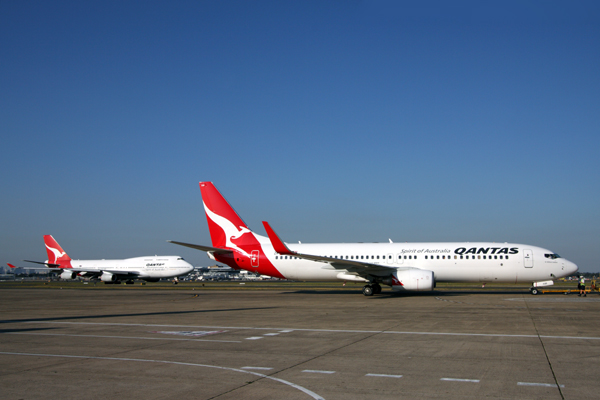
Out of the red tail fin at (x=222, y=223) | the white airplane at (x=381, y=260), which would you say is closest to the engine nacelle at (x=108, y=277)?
the red tail fin at (x=222, y=223)

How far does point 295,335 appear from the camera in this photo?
13188 millimetres

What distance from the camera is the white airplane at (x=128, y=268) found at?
6306 cm

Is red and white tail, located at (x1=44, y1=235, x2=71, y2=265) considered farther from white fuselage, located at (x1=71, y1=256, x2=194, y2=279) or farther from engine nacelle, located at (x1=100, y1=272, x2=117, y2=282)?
engine nacelle, located at (x1=100, y1=272, x2=117, y2=282)

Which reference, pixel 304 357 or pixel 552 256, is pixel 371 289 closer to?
A: pixel 552 256

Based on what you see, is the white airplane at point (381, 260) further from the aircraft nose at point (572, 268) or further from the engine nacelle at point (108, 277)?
the engine nacelle at point (108, 277)

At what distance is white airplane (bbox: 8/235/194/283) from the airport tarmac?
150 ft

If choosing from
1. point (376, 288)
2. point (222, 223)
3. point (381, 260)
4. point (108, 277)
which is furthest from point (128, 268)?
point (381, 260)

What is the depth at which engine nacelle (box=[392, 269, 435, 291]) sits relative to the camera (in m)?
28.5

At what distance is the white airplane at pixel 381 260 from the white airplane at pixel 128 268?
3029 cm

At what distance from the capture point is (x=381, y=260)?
104ft

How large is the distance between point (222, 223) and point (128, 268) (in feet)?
117

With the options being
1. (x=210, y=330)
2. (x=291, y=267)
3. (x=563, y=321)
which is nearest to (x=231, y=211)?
(x=291, y=267)

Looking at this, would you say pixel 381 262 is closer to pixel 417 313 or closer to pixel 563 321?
pixel 417 313

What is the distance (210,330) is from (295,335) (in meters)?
2.95
